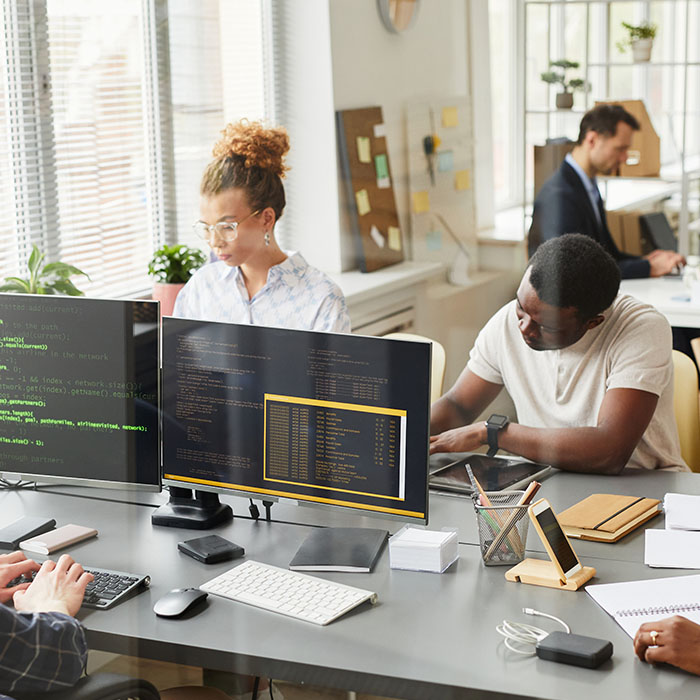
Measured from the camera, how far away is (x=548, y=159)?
2.54 m

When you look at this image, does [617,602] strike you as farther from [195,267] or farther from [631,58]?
[195,267]

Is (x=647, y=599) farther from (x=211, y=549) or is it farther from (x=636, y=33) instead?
(x=636, y=33)

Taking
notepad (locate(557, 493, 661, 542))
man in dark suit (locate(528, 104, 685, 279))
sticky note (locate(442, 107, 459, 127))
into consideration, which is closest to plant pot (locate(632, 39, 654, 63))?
man in dark suit (locate(528, 104, 685, 279))

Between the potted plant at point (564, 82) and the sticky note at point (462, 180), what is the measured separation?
0.30 metres

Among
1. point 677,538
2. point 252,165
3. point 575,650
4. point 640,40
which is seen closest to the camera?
point 575,650

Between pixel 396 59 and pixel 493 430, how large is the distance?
41.1 inches

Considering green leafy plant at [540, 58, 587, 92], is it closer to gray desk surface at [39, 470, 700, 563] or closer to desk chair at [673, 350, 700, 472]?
desk chair at [673, 350, 700, 472]

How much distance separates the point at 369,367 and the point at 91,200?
58.7 inches

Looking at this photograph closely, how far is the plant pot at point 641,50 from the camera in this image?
235 centimetres

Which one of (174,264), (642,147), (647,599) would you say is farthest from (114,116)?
(647,599)

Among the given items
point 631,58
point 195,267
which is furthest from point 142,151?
point 631,58

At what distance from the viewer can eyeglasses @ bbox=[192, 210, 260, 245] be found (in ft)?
8.15

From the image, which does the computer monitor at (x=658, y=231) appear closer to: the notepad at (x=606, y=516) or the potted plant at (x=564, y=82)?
the potted plant at (x=564, y=82)

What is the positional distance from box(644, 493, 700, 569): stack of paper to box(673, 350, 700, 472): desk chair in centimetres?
36
